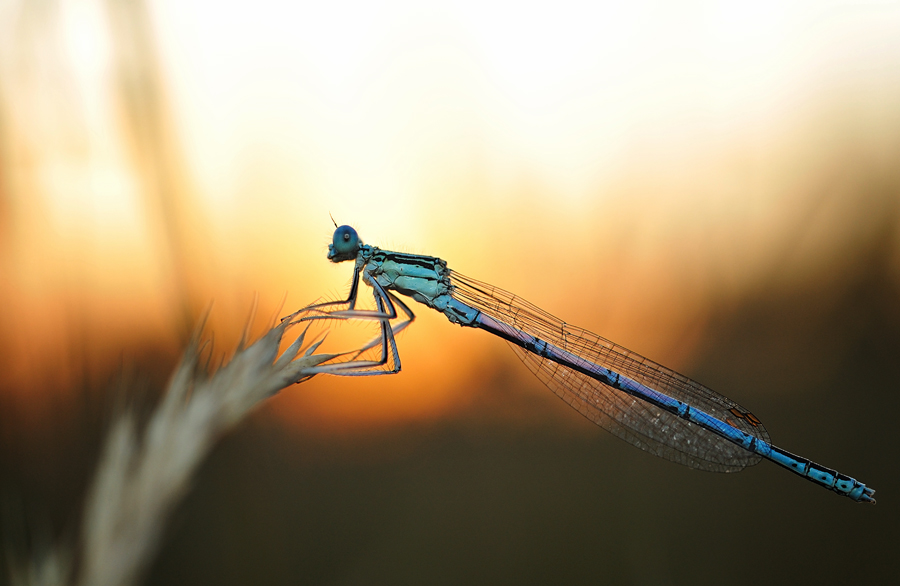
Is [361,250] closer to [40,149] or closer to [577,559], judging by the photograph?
[40,149]

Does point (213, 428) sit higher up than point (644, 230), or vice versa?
point (644, 230)

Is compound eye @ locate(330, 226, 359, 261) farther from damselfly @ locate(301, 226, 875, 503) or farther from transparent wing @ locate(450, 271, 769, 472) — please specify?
transparent wing @ locate(450, 271, 769, 472)

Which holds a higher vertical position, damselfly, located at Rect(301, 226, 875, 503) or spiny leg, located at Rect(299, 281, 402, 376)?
damselfly, located at Rect(301, 226, 875, 503)

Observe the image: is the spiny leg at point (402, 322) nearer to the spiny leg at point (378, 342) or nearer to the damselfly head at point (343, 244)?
the spiny leg at point (378, 342)

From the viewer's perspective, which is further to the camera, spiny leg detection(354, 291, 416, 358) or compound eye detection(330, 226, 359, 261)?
compound eye detection(330, 226, 359, 261)

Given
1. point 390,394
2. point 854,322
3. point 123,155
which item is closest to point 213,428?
point 123,155

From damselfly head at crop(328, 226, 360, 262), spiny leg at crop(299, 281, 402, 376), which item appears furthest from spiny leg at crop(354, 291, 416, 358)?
damselfly head at crop(328, 226, 360, 262)

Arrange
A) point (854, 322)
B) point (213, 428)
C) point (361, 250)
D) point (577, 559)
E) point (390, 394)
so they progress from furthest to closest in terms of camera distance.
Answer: point (854, 322) → point (577, 559) → point (390, 394) → point (361, 250) → point (213, 428)

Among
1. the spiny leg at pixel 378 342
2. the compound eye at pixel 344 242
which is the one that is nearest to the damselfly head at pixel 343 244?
the compound eye at pixel 344 242

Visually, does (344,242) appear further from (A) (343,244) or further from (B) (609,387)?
(B) (609,387)
